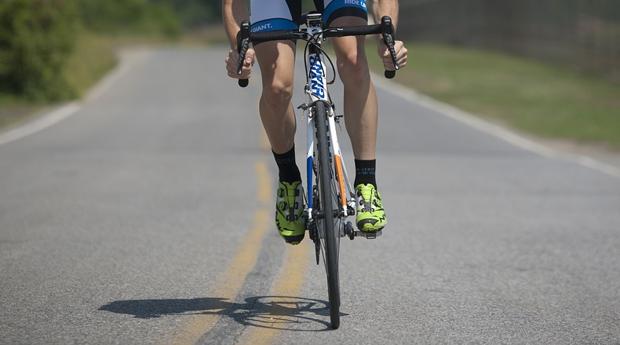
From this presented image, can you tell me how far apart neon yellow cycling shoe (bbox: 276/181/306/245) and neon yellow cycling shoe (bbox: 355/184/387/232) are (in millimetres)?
300

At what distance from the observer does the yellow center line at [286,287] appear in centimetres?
521

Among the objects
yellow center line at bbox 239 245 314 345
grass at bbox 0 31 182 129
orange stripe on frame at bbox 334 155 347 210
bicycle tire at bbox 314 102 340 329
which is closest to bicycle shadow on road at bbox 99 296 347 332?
yellow center line at bbox 239 245 314 345

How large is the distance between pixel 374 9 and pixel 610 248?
322cm

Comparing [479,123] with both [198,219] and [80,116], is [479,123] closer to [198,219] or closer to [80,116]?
[80,116]

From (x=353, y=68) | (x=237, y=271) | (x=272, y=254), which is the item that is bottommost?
(x=272, y=254)

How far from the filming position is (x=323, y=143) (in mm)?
5336

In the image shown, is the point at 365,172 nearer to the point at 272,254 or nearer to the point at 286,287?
the point at 286,287

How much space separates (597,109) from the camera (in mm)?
24156

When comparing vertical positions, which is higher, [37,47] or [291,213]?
[291,213]

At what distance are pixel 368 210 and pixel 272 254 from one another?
6.45ft

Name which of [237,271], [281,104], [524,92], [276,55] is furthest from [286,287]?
[524,92]

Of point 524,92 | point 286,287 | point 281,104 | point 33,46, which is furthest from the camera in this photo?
point 524,92

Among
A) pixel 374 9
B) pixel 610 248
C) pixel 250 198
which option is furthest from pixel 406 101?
A: pixel 374 9

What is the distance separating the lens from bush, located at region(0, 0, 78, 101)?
2414 cm
